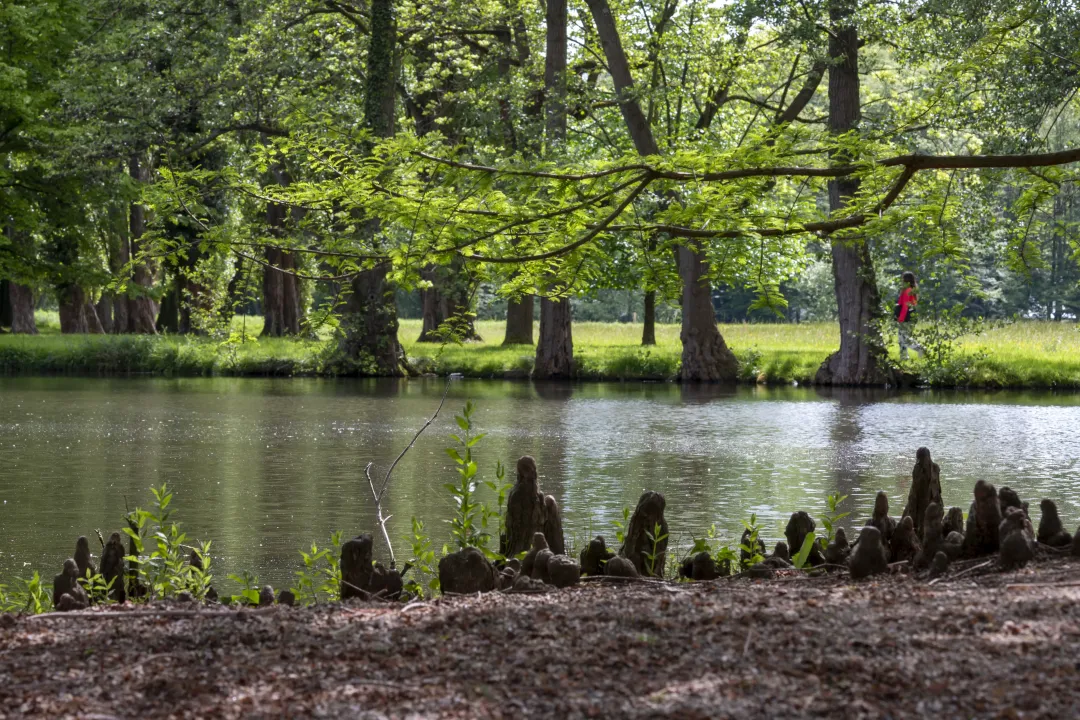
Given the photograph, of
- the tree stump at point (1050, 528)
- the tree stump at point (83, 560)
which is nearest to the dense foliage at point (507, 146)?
the tree stump at point (1050, 528)

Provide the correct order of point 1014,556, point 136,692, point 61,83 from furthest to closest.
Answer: point 61,83, point 1014,556, point 136,692

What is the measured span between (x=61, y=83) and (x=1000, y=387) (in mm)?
23452

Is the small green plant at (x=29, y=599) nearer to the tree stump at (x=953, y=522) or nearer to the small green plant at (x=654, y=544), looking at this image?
the small green plant at (x=654, y=544)

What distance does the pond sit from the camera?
36.3 feet

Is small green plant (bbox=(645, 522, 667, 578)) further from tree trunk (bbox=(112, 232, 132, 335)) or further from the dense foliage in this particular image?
tree trunk (bbox=(112, 232, 132, 335))

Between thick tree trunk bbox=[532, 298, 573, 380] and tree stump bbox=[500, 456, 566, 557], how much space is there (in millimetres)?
24457

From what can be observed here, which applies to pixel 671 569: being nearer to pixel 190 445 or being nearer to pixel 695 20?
pixel 190 445

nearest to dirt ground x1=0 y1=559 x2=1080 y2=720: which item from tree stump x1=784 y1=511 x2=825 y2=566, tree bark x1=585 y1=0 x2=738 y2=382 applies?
tree stump x1=784 y1=511 x2=825 y2=566

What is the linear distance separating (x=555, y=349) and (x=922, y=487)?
2481 cm

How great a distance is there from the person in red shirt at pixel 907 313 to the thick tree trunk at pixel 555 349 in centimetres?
794

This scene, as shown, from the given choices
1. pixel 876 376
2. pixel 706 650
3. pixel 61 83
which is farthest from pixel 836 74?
pixel 706 650

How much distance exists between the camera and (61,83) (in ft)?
105

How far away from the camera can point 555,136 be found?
2858cm

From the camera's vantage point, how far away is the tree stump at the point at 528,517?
23.7 ft
